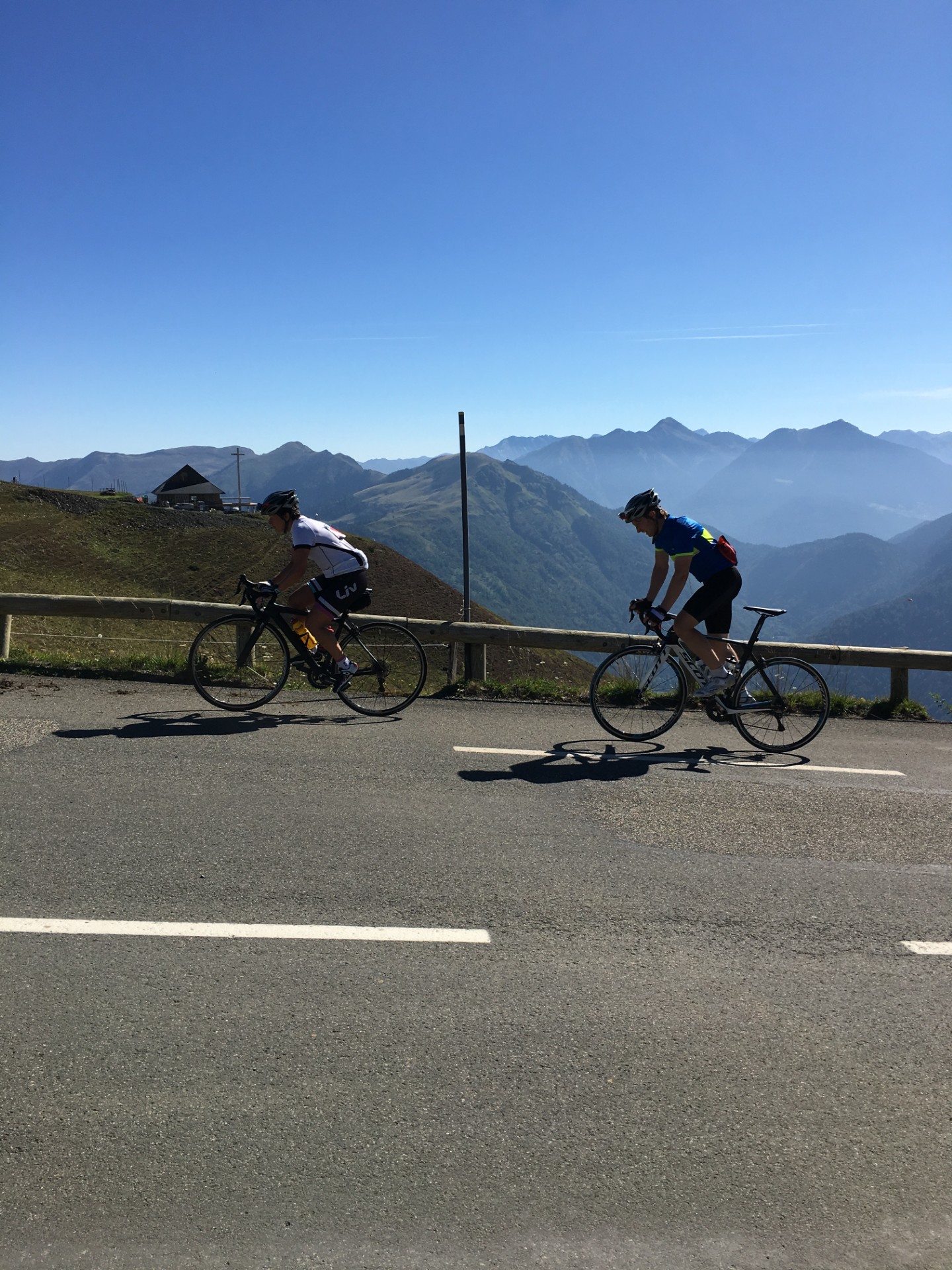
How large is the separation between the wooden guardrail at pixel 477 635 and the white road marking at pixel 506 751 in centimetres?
261

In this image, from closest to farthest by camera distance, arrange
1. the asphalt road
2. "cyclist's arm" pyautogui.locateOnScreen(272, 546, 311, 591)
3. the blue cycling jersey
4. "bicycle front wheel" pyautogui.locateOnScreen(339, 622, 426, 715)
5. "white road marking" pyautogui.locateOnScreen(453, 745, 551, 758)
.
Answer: the asphalt road < "white road marking" pyautogui.locateOnScreen(453, 745, 551, 758) < the blue cycling jersey < "cyclist's arm" pyautogui.locateOnScreen(272, 546, 311, 591) < "bicycle front wheel" pyautogui.locateOnScreen(339, 622, 426, 715)

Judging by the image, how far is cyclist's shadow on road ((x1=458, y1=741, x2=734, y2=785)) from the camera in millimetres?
6957

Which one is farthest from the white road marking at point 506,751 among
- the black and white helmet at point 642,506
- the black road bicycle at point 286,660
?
the black and white helmet at point 642,506

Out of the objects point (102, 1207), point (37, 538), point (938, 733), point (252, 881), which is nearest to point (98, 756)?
point (252, 881)

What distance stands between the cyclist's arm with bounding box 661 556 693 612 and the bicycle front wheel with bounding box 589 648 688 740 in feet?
2.26

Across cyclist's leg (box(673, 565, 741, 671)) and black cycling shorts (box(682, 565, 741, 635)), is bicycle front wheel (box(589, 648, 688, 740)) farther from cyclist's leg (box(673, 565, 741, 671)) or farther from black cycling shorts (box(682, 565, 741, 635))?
black cycling shorts (box(682, 565, 741, 635))

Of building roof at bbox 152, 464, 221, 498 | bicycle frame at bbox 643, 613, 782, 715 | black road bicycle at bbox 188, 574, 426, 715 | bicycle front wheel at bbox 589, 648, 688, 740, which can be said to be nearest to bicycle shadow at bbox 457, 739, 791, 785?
bicycle front wheel at bbox 589, 648, 688, 740

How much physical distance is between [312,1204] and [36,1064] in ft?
3.73

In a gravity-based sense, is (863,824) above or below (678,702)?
below

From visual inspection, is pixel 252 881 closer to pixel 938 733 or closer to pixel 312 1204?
pixel 312 1204

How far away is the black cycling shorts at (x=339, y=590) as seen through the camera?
28.2 feet

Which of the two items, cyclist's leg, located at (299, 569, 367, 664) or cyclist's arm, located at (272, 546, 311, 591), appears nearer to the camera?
cyclist's arm, located at (272, 546, 311, 591)

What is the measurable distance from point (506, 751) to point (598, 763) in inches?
30.5

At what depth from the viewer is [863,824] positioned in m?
6.24
